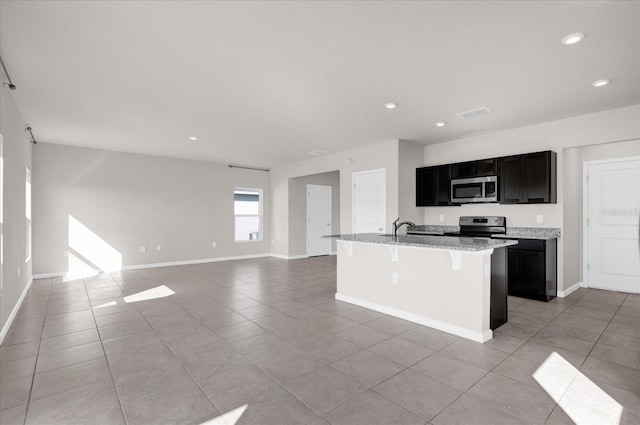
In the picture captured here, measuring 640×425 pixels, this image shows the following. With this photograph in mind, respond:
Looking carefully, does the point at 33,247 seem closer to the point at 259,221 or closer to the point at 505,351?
the point at 259,221

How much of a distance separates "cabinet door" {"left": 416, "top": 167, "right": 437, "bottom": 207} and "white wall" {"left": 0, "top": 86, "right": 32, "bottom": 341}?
5.75m

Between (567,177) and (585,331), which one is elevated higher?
(567,177)

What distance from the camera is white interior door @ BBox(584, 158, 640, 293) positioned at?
4727mm

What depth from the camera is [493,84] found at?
3361 mm

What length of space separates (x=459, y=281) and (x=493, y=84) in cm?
209

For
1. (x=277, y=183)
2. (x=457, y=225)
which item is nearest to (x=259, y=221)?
(x=277, y=183)

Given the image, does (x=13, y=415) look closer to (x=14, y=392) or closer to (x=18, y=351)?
(x=14, y=392)

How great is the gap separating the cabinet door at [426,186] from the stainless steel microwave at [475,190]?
36 cm

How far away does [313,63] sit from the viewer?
9.57 feet

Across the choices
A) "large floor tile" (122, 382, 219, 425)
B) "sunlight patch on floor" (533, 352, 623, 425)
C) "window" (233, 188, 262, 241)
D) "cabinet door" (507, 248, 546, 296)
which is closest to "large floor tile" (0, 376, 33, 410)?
"large floor tile" (122, 382, 219, 425)

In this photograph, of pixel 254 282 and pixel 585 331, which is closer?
pixel 585 331

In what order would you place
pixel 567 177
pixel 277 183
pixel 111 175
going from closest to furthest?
pixel 567 177 → pixel 111 175 → pixel 277 183

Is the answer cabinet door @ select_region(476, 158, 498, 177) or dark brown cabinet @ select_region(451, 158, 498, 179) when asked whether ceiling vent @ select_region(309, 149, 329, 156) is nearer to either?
dark brown cabinet @ select_region(451, 158, 498, 179)

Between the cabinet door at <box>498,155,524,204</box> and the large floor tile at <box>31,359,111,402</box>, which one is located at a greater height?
the cabinet door at <box>498,155,524,204</box>
